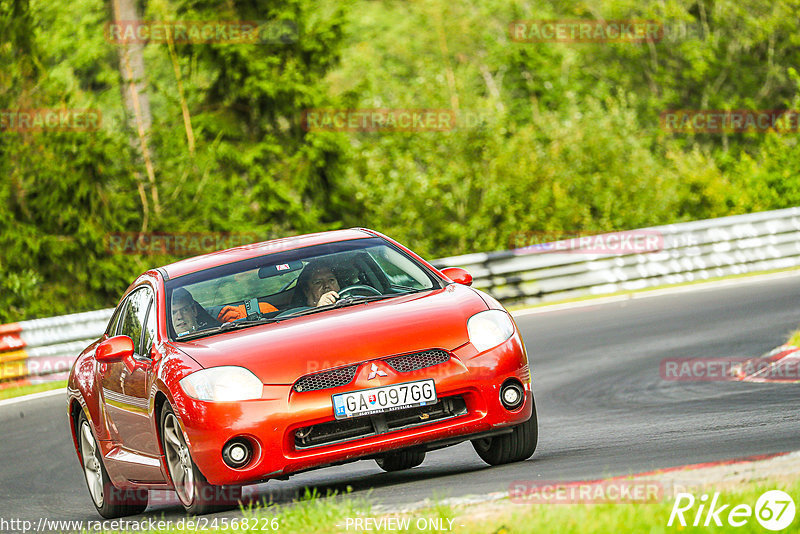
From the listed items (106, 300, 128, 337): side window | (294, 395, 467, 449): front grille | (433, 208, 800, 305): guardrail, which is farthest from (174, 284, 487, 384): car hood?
(433, 208, 800, 305): guardrail

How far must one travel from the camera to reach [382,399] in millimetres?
6523

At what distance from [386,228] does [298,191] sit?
99.4 inches

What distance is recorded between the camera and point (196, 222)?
24438mm

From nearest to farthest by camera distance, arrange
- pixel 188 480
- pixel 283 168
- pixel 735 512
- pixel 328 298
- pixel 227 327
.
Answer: pixel 735 512 → pixel 188 480 → pixel 227 327 → pixel 328 298 → pixel 283 168

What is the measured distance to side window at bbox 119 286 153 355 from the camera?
26.1 feet

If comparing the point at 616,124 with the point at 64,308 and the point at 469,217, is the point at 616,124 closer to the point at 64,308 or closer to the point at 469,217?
the point at 469,217

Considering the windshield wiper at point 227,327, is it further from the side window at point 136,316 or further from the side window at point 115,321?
the side window at point 115,321

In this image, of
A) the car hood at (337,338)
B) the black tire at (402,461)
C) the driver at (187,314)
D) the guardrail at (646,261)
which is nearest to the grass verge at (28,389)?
the guardrail at (646,261)

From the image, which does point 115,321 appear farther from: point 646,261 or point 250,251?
point 646,261

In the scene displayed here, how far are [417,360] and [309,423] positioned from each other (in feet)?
2.18

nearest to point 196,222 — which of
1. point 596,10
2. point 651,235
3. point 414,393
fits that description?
point 651,235

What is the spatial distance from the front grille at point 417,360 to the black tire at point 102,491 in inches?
103

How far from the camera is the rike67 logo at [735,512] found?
4504mm

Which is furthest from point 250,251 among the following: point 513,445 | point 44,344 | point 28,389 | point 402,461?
point 44,344
